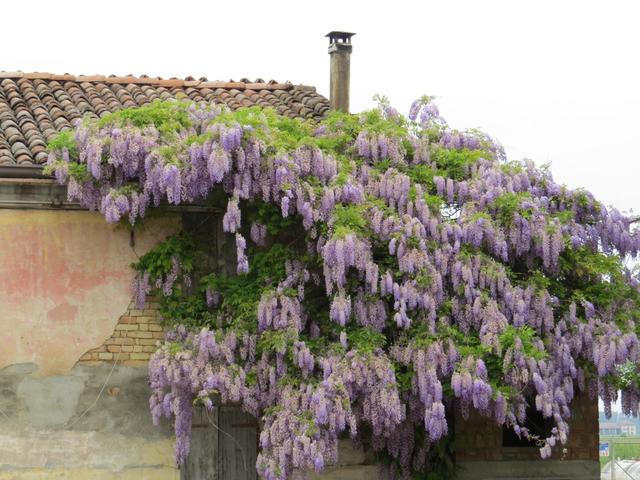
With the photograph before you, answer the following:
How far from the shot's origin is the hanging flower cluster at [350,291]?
10625 millimetres

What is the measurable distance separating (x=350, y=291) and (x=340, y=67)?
11.9 feet

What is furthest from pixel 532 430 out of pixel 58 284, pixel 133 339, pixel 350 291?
pixel 58 284

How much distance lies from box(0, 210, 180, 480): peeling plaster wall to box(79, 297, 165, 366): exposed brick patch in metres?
0.06

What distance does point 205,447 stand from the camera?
36.8 ft

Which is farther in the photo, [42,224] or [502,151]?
[502,151]

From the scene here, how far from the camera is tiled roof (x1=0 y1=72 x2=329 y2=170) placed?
1195cm

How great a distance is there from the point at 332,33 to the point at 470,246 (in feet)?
12.2

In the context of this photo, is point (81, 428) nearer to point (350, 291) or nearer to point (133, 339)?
point (133, 339)

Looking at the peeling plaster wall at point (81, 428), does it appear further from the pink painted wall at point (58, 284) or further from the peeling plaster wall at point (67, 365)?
the pink painted wall at point (58, 284)

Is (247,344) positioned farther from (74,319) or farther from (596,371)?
(596,371)

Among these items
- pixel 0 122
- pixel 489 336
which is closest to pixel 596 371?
pixel 489 336

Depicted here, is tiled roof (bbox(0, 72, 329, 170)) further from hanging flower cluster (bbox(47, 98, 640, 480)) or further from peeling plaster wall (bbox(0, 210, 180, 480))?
hanging flower cluster (bbox(47, 98, 640, 480))

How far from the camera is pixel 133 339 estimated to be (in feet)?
36.4

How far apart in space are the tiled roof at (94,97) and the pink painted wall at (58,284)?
2.85 ft
